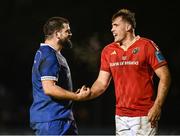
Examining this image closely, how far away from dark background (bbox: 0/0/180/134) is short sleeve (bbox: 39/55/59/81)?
7.94m

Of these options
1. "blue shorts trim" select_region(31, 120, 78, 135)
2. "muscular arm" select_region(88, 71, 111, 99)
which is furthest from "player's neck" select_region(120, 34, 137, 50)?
"blue shorts trim" select_region(31, 120, 78, 135)

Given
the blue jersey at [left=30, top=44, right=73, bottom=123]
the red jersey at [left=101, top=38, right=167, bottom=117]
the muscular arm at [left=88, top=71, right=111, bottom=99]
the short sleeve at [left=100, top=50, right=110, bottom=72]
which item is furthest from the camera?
the muscular arm at [left=88, top=71, right=111, bottom=99]

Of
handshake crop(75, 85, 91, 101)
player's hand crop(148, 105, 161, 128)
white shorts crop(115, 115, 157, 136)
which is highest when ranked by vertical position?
handshake crop(75, 85, 91, 101)

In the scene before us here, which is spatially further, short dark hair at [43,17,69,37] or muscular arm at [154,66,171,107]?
short dark hair at [43,17,69,37]

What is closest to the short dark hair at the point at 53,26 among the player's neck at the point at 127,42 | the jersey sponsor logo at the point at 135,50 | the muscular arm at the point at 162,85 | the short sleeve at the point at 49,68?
the short sleeve at the point at 49,68

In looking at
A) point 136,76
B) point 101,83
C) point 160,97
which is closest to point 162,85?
point 160,97

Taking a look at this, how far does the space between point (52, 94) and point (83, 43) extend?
1016 centimetres

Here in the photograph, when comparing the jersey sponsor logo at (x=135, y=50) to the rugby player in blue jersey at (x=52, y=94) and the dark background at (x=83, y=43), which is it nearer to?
the rugby player in blue jersey at (x=52, y=94)

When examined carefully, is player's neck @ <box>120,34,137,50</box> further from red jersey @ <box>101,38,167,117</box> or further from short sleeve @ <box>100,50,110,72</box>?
short sleeve @ <box>100,50,110,72</box>

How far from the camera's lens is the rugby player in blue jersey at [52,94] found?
7.67 metres

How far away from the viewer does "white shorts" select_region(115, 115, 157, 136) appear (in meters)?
8.00

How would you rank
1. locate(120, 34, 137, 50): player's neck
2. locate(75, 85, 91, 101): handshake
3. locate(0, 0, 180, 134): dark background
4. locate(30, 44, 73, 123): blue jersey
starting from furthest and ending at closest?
locate(0, 0, 180, 134): dark background, locate(120, 34, 137, 50): player's neck, locate(75, 85, 91, 101): handshake, locate(30, 44, 73, 123): blue jersey

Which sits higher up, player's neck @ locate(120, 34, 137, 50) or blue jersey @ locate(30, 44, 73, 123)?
player's neck @ locate(120, 34, 137, 50)

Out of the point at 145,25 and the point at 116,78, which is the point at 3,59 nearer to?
the point at 145,25
